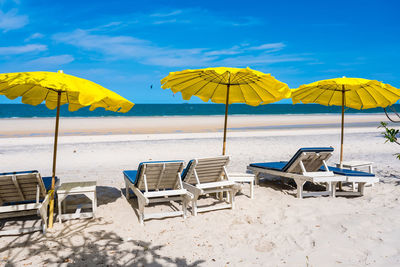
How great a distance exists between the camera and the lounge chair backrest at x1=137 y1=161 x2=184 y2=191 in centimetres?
480

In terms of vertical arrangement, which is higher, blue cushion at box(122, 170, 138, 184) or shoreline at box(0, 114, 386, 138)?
shoreline at box(0, 114, 386, 138)

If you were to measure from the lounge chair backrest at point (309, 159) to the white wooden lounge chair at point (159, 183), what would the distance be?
81.0 inches

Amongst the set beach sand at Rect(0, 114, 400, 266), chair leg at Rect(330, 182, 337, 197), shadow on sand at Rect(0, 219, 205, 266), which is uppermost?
chair leg at Rect(330, 182, 337, 197)

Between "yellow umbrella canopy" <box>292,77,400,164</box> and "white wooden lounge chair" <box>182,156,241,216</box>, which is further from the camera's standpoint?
"yellow umbrella canopy" <box>292,77,400,164</box>

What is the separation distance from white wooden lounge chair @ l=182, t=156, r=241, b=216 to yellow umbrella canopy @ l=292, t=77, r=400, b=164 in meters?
2.57

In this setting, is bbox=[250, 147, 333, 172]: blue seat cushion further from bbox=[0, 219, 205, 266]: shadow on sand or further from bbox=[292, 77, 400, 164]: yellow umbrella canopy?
bbox=[0, 219, 205, 266]: shadow on sand

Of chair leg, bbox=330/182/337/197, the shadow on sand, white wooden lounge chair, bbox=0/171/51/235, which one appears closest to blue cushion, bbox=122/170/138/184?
the shadow on sand

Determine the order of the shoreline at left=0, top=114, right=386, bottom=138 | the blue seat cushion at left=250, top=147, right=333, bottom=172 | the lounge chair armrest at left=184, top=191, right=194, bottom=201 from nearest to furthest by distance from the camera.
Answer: the lounge chair armrest at left=184, top=191, right=194, bottom=201 < the blue seat cushion at left=250, top=147, right=333, bottom=172 < the shoreline at left=0, top=114, right=386, bottom=138

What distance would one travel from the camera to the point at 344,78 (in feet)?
20.4

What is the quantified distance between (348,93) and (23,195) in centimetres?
651

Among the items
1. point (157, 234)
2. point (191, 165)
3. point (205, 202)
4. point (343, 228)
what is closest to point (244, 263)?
point (157, 234)

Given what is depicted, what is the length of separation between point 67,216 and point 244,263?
266cm

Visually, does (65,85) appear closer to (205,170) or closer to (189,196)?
(189,196)

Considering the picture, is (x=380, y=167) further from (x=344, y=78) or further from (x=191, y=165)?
(x=191, y=165)
